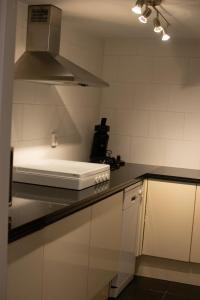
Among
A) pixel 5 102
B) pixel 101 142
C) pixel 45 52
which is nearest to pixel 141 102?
pixel 101 142

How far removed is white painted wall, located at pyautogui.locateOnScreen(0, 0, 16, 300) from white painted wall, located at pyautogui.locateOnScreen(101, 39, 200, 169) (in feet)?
10.0

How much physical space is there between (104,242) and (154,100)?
1.68m

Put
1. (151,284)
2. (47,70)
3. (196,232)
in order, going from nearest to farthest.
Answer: (47,70) < (196,232) < (151,284)

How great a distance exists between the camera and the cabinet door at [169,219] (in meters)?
3.18

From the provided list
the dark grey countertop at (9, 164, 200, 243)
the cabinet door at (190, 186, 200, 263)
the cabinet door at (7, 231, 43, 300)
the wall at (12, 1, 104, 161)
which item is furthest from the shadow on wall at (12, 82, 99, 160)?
the cabinet door at (190, 186, 200, 263)

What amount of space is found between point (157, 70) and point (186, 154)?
32.6 inches

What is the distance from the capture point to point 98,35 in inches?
143

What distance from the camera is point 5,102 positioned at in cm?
78

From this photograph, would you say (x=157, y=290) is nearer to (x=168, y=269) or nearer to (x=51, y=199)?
(x=168, y=269)

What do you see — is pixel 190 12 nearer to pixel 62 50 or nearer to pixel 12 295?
pixel 62 50

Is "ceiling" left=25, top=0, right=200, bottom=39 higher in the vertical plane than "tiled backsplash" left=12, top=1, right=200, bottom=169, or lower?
higher

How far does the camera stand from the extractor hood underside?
2287 mm

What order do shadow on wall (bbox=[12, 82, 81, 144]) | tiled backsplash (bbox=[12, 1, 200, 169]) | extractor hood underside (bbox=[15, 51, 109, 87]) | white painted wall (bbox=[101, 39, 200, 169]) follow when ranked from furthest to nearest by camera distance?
1. white painted wall (bbox=[101, 39, 200, 169])
2. tiled backsplash (bbox=[12, 1, 200, 169])
3. shadow on wall (bbox=[12, 82, 81, 144])
4. extractor hood underside (bbox=[15, 51, 109, 87])

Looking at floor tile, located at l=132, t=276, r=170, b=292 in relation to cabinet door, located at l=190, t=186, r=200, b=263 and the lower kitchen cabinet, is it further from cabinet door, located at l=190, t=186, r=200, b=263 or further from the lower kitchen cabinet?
the lower kitchen cabinet
